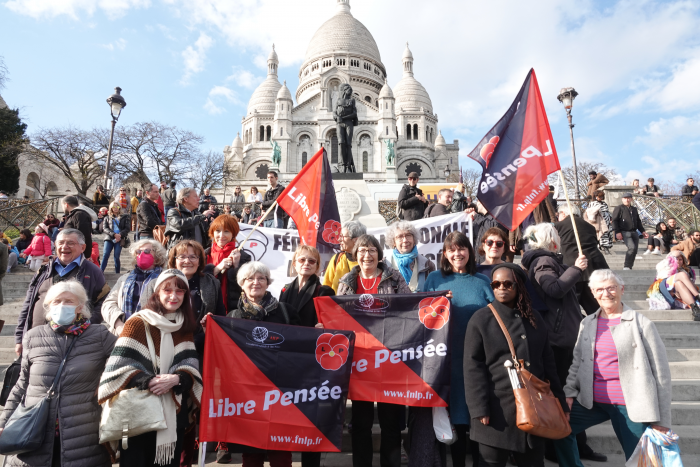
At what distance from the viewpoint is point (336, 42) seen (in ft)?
257

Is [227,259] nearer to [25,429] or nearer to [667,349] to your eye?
[25,429]

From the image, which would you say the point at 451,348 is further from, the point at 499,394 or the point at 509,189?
the point at 509,189

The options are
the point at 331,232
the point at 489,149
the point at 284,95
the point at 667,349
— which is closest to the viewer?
the point at 489,149

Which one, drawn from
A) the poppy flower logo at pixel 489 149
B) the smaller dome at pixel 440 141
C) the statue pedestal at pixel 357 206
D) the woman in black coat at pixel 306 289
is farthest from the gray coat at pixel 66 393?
the smaller dome at pixel 440 141

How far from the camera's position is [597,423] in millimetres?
3234

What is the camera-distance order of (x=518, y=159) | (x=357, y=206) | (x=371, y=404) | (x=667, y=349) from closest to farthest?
(x=371, y=404) → (x=518, y=159) → (x=667, y=349) → (x=357, y=206)

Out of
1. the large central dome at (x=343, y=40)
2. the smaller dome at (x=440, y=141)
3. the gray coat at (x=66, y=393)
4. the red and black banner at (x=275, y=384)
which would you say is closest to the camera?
the gray coat at (x=66, y=393)

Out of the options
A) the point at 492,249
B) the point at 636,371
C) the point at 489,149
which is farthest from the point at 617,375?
the point at 489,149

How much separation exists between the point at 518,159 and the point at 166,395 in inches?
167

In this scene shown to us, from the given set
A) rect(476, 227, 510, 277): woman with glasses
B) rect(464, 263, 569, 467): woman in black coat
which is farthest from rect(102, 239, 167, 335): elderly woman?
rect(476, 227, 510, 277): woman with glasses

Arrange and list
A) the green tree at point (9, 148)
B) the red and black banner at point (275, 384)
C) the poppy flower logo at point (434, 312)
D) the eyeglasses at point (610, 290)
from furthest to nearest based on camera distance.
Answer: the green tree at point (9, 148) < the poppy flower logo at point (434, 312) < the red and black banner at point (275, 384) < the eyeglasses at point (610, 290)

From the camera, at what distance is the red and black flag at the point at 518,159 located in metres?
4.57

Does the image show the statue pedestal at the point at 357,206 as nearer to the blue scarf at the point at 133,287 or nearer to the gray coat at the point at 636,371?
the blue scarf at the point at 133,287

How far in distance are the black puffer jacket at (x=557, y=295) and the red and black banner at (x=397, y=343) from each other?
34.1 inches
